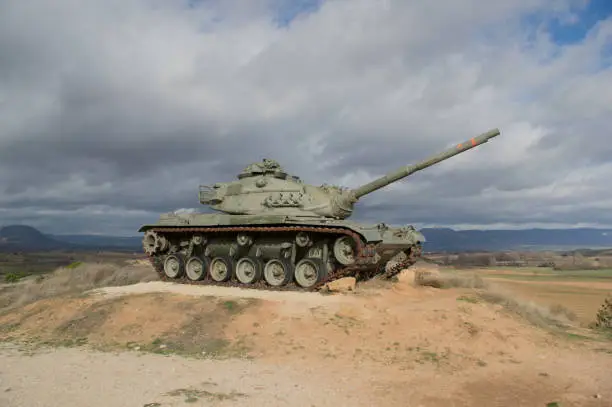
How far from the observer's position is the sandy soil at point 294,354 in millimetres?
7332

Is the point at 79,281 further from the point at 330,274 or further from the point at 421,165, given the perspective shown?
the point at 421,165

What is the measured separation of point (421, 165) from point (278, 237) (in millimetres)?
5277

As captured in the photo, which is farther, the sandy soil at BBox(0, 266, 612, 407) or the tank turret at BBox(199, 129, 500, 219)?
the tank turret at BBox(199, 129, 500, 219)

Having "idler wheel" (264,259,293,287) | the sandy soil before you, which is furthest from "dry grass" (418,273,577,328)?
"idler wheel" (264,259,293,287)

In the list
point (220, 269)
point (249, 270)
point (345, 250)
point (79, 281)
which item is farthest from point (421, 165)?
point (79, 281)

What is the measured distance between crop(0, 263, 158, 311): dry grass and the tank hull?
→ 10.0 feet

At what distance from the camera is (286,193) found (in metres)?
17.3

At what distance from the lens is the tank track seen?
14.4 meters

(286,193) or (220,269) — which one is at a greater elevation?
(286,193)

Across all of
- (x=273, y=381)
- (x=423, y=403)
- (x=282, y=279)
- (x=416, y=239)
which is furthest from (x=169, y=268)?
(x=423, y=403)

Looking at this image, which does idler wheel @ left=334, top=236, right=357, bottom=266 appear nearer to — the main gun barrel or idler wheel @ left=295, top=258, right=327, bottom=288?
idler wheel @ left=295, top=258, right=327, bottom=288

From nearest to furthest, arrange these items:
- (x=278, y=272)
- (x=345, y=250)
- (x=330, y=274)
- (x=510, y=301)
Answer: (x=510, y=301) < (x=345, y=250) < (x=330, y=274) < (x=278, y=272)

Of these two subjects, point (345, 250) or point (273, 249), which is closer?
point (345, 250)

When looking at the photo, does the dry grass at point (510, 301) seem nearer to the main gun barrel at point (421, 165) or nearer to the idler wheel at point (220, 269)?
the main gun barrel at point (421, 165)
